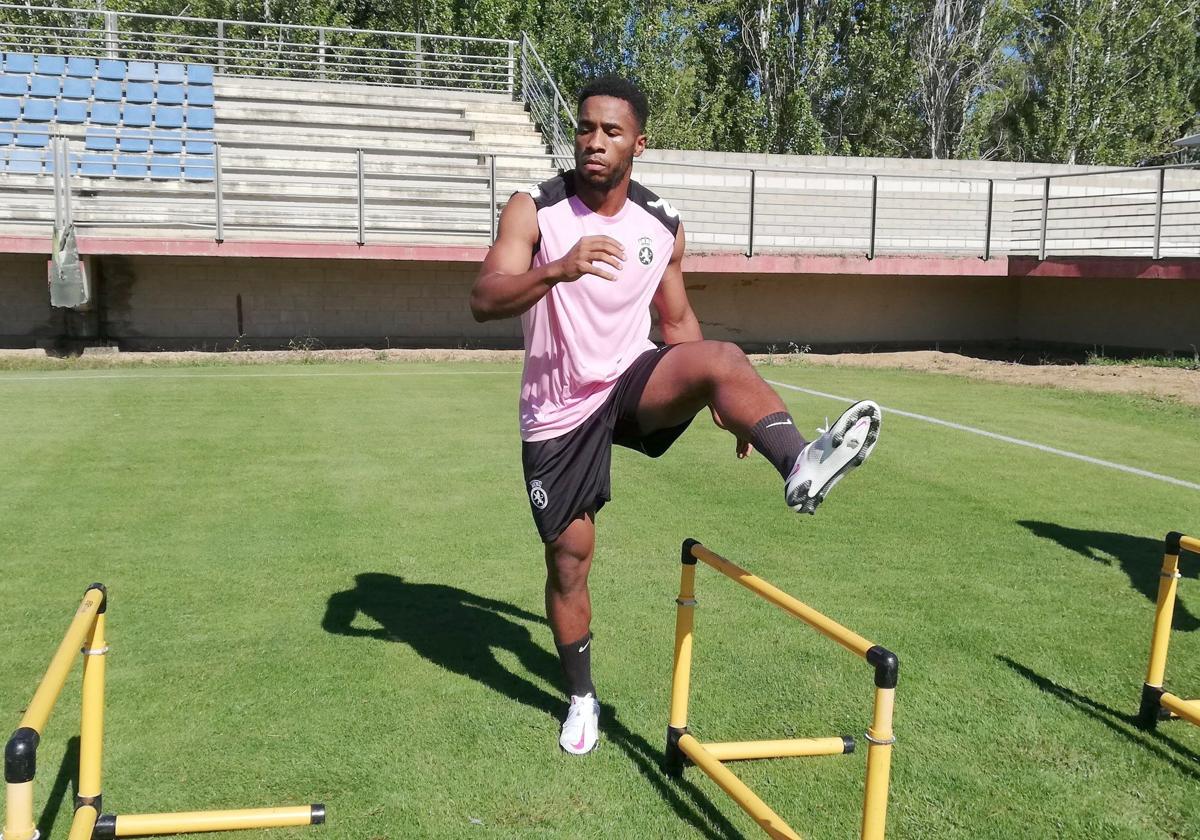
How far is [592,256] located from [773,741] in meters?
1.76

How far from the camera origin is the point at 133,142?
21672mm

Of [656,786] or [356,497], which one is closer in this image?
[656,786]

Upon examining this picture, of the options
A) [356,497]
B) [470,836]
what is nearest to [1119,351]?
[356,497]

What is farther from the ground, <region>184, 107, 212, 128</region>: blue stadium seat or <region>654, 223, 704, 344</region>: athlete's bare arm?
<region>184, 107, 212, 128</region>: blue stadium seat

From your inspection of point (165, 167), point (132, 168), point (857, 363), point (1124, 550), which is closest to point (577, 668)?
point (1124, 550)

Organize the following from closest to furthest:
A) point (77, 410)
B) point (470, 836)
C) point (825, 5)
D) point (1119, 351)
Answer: point (470, 836) < point (77, 410) < point (1119, 351) < point (825, 5)

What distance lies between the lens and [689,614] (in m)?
3.55

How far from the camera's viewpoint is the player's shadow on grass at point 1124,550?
5758 millimetres

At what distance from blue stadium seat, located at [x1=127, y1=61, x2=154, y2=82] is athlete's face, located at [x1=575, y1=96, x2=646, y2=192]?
79.4 ft

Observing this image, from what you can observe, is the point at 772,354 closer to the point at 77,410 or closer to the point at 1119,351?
the point at 1119,351

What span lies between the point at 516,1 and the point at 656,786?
3357 centimetres

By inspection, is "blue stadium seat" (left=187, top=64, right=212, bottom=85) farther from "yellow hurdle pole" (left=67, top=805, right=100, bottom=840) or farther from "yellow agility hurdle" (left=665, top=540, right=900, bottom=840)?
"yellow hurdle pole" (left=67, top=805, right=100, bottom=840)

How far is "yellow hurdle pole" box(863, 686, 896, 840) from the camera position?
2.50 metres

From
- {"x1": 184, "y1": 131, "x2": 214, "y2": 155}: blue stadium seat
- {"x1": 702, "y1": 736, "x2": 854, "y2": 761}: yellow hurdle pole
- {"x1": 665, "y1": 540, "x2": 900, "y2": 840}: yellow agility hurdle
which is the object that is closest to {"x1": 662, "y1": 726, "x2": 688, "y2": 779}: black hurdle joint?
{"x1": 665, "y1": 540, "x2": 900, "y2": 840}: yellow agility hurdle
